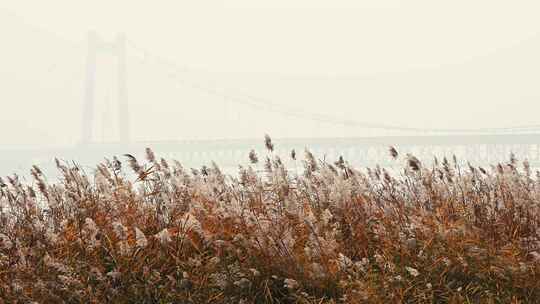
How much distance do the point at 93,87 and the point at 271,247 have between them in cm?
7935

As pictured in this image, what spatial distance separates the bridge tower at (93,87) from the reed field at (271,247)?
211 feet

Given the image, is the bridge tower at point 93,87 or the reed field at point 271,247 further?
the bridge tower at point 93,87

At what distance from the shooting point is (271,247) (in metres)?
4.16

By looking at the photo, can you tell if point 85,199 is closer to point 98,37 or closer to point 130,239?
point 130,239

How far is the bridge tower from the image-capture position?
70062 millimetres

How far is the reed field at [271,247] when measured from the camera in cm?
405

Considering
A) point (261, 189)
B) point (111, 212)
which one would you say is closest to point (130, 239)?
point (111, 212)

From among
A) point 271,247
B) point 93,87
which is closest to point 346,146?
point 93,87

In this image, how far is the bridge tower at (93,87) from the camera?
70.1 m

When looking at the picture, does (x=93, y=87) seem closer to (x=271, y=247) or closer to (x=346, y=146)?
(x=346, y=146)

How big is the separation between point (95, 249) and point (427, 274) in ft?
6.26

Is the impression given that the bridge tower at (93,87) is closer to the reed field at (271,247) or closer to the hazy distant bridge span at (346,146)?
the hazy distant bridge span at (346,146)

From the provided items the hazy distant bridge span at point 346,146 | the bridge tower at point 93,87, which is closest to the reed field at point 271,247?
the hazy distant bridge span at point 346,146

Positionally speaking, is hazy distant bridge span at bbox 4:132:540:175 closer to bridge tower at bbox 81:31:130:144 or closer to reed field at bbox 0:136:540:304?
bridge tower at bbox 81:31:130:144
